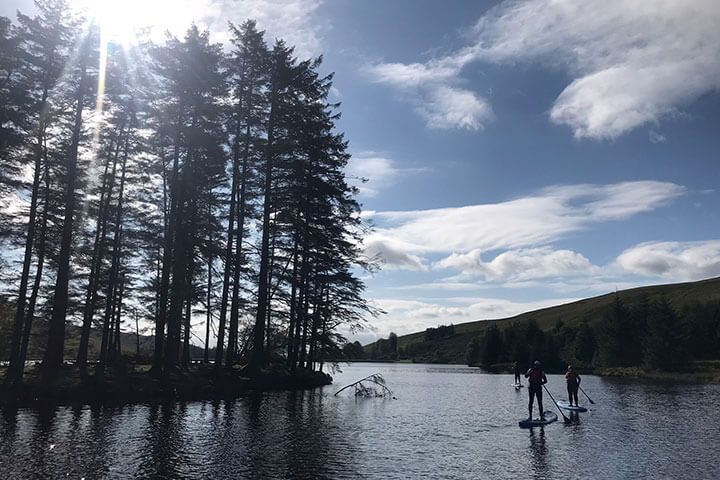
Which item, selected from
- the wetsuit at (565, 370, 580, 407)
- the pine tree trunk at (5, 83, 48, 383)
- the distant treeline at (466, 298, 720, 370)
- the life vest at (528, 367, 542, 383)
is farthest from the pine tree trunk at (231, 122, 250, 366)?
the distant treeline at (466, 298, 720, 370)

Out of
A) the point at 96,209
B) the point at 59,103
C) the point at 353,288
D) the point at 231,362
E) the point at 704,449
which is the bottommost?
the point at 704,449

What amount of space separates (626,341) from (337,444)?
98446 millimetres

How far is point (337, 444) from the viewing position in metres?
16.1

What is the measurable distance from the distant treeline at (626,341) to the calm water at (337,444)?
812 inches

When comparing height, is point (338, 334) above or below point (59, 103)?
below

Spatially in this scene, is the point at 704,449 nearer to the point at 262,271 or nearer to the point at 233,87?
the point at 262,271

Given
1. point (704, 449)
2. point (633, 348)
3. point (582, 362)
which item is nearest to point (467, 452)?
point (704, 449)

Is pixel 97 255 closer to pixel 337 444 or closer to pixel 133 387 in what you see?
pixel 133 387

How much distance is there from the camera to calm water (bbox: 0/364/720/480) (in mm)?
12453

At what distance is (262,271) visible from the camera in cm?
3534

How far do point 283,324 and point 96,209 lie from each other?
1636cm

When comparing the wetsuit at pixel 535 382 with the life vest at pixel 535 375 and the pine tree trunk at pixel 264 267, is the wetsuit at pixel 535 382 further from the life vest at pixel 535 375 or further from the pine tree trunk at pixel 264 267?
the pine tree trunk at pixel 264 267

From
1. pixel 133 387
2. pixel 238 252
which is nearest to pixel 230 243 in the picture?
pixel 238 252

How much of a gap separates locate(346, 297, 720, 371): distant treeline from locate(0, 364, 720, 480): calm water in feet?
67.6
